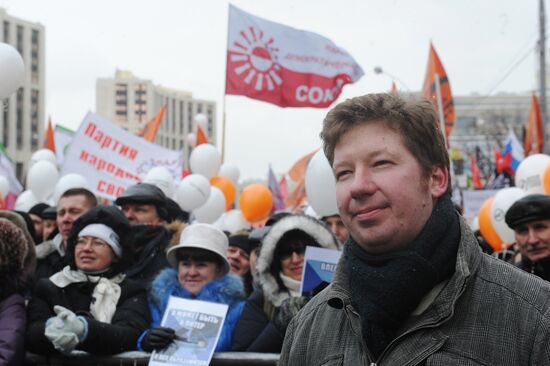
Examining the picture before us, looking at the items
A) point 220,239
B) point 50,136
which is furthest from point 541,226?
point 50,136

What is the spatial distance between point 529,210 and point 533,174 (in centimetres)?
A: 368

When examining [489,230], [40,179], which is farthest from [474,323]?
[40,179]

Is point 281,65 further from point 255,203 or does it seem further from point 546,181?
point 546,181

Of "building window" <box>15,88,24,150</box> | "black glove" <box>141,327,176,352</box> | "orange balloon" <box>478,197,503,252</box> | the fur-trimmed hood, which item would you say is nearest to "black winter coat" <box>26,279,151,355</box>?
"black glove" <box>141,327,176,352</box>

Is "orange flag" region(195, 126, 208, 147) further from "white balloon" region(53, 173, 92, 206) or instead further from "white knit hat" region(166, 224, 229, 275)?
"white knit hat" region(166, 224, 229, 275)

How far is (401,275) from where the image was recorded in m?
1.96

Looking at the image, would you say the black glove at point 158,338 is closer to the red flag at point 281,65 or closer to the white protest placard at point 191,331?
the white protest placard at point 191,331

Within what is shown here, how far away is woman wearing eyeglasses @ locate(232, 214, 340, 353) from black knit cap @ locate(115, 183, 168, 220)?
1.57 meters

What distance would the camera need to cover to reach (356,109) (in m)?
2.12

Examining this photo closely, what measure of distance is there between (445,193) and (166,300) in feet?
→ 8.84

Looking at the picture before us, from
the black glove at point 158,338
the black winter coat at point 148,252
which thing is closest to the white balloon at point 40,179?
the black winter coat at point 148,252

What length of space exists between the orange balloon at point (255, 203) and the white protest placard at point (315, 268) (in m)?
6.37

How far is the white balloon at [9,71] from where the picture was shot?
195 inches

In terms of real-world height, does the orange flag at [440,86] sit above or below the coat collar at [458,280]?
above
